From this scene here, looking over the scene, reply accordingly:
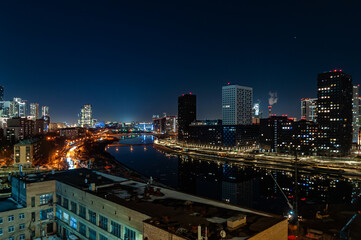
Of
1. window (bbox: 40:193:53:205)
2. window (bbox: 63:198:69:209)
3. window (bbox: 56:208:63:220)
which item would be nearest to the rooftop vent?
window (bbox: 63:198:69:209)

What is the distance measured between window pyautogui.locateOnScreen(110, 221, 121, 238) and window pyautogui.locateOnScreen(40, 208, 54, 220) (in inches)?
318

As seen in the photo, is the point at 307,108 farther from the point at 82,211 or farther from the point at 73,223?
the point at 82,211

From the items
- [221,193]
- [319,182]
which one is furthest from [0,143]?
[319,182]

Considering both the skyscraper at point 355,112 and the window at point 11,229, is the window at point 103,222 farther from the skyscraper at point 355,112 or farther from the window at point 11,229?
the skyscraper at point 355,112

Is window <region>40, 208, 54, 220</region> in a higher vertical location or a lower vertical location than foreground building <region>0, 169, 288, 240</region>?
lower

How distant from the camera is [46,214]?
17781 millimetres

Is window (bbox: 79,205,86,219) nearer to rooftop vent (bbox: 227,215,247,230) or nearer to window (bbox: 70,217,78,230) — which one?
window (bbox: 70,217,78,230)

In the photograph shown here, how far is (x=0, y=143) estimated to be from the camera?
6806 cm

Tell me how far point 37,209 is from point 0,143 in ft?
208

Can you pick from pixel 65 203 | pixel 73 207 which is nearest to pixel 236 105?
pixel 65 203

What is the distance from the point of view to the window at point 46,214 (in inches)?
694

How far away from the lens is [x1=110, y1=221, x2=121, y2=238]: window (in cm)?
1180

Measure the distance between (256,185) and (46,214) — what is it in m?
31.9

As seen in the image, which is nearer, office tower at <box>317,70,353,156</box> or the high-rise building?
office tower at <box>317,70,353,156</box>
